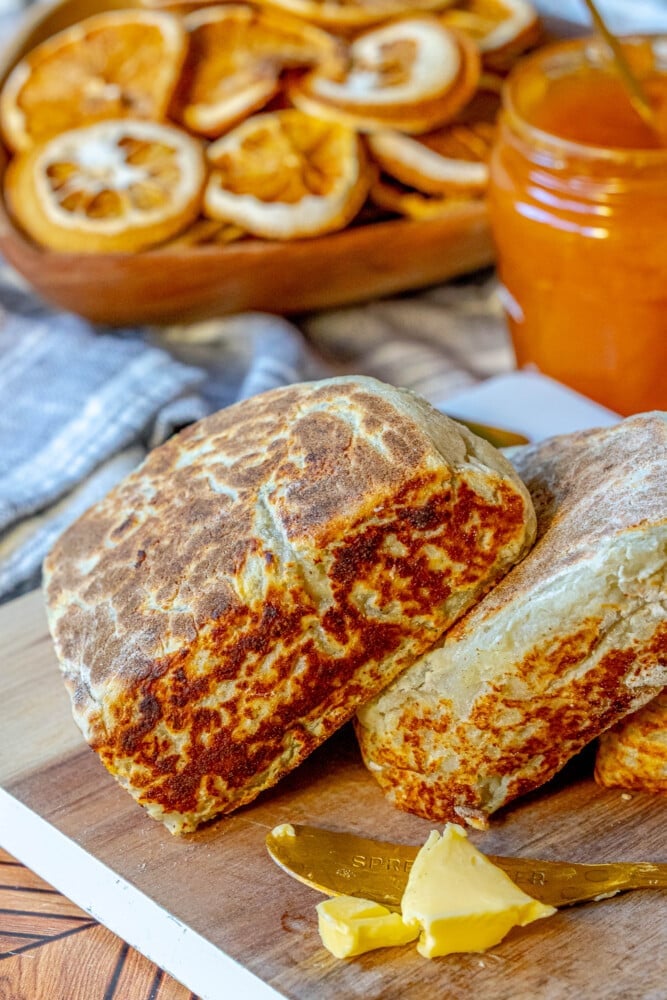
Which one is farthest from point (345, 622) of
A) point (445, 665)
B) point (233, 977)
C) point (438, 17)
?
point (438, 17)

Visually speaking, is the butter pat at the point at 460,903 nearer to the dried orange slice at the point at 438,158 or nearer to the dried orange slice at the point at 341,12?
the dried orange slice at the point at 438,158

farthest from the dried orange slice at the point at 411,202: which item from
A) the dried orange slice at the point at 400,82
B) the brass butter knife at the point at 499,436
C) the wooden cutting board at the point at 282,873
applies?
the wooden cutting board at the point at 282,873

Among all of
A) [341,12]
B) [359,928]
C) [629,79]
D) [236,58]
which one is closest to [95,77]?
[236,58]

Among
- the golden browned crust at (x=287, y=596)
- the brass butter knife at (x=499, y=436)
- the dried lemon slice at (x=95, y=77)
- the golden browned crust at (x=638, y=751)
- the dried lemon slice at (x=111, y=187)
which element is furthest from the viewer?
the dried lemon slice at (x=95, y=77)

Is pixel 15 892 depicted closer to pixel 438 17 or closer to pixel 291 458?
pixel 291 458

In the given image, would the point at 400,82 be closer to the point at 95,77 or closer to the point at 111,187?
the point at 111,187

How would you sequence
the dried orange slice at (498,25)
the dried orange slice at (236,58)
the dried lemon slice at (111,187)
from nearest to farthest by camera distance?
the dried lemon slice at (111,187), the dried orange slice at (236,58), the dried orange slice at (498,25)

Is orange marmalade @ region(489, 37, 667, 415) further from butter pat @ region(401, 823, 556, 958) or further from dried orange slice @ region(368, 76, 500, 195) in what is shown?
butter pat @ region(401, 823, 556, 958)
